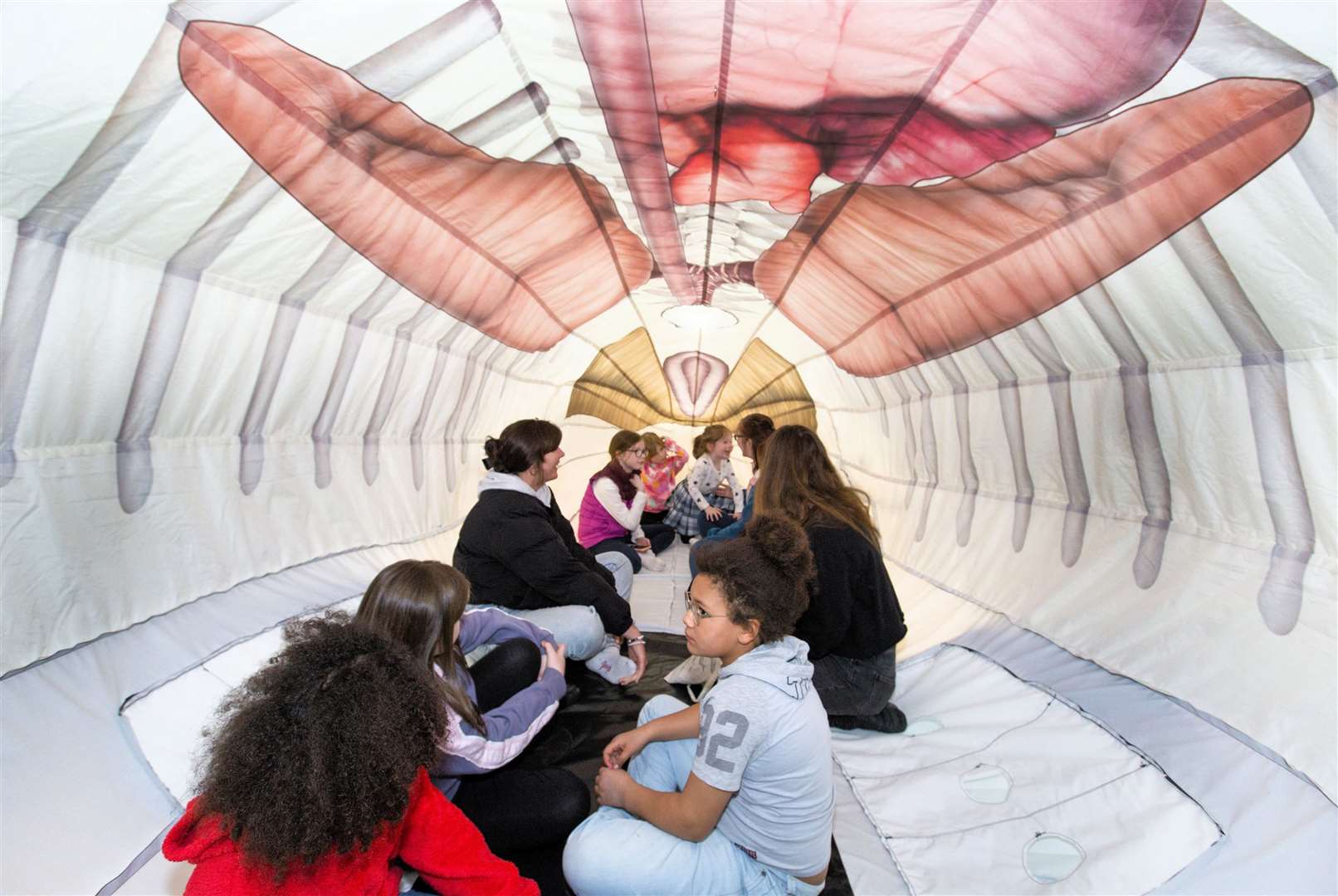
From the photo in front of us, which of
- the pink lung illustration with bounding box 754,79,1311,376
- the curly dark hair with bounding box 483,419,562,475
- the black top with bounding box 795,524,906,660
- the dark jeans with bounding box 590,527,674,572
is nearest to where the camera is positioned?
the pink lung illustration with bounding box 754,79,1311,376

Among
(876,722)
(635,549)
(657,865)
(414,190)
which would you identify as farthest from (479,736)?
(635,549)

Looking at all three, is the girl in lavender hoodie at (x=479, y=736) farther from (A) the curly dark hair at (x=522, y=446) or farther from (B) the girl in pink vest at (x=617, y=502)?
(B) the girl in pink vest at (x=617, y=502)

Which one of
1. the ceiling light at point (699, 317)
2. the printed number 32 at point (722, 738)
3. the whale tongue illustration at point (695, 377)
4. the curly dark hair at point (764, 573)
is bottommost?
the printed number 32 at point (722, 738)

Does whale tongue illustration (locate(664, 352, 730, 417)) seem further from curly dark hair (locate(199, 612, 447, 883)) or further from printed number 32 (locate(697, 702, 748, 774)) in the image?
curly dark hair (locate(199, 612, 447, 883))

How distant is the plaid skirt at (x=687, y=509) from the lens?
7086 mm

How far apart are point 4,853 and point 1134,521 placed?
12.9 ft

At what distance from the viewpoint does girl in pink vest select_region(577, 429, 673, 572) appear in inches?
220

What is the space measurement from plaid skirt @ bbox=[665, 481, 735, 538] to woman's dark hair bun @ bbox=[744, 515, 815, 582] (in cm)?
472

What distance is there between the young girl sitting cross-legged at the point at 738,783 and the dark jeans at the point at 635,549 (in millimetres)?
3283

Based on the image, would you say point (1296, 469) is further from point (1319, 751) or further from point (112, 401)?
point (112, 401)

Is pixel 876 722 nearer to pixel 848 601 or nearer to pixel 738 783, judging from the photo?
pixel 848 601

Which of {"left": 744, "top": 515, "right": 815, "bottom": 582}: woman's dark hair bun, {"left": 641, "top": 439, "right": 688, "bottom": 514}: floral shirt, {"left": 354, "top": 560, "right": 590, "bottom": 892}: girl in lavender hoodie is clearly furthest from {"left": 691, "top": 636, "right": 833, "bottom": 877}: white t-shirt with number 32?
{"left": 641, "top": 439, "right": 688, "bottom": 514}: floral shirt

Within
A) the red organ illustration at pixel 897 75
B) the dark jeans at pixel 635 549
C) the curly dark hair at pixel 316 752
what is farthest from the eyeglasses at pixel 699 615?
the dark jeans at pixel 635 549

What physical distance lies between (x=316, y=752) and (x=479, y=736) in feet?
3.15
